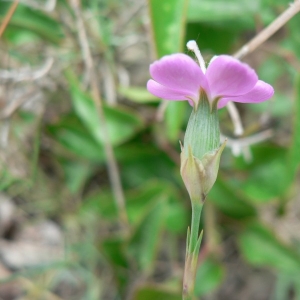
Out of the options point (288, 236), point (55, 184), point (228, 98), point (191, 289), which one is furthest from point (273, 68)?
point (191, 289)

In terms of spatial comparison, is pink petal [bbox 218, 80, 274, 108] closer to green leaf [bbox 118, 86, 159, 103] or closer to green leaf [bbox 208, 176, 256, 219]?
green leaf [bbox 208, 176, 256, 219]

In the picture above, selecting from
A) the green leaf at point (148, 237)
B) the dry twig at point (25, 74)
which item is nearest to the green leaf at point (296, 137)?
the green leaf at point (148, 237)

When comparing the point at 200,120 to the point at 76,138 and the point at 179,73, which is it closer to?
the point at 179,73

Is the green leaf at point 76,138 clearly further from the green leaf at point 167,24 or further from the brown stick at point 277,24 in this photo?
the brown stick at point 277,24

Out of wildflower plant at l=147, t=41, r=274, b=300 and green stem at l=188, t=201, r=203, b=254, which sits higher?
wildflower plant at l=147, t=41, r=274, b=300

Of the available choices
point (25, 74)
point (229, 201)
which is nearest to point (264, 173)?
point (229, 201)

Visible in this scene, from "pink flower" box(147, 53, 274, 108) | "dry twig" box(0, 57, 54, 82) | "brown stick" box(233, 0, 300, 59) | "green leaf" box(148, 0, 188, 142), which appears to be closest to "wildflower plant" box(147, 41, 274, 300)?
"pink flower" box(147, 53, 274, 108)
